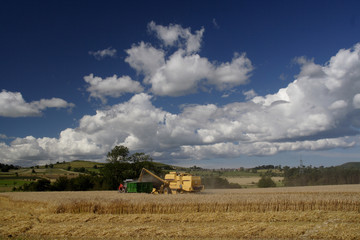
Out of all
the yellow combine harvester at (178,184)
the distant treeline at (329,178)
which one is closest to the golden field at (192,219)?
the yellow combine harvester at (178,184)

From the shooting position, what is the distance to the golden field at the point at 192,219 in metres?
12.9

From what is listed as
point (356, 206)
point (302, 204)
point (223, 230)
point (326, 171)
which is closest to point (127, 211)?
point (223, 230)

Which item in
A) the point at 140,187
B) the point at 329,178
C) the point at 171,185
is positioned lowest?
the point at 329,178

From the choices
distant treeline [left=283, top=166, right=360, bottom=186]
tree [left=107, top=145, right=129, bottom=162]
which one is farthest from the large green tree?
distant treeline [left=283, top=166, right=360, bottom=186]

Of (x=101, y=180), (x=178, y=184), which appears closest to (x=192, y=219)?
(x=178, y=184)

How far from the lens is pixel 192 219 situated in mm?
16109

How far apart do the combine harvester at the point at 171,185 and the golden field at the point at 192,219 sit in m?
10.3

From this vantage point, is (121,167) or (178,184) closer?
(178,184)

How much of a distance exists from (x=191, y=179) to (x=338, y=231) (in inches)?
672

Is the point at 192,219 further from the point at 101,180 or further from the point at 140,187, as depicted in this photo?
the point at 101,180

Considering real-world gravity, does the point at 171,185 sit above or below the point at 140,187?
above

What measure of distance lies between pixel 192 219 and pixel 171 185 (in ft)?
44.6

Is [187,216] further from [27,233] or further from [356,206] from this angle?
[356,206]

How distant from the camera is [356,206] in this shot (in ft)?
56.5
